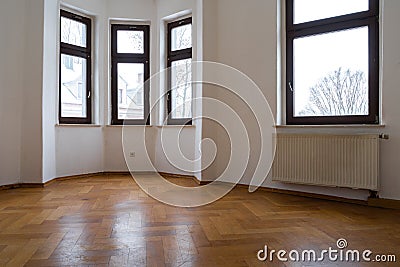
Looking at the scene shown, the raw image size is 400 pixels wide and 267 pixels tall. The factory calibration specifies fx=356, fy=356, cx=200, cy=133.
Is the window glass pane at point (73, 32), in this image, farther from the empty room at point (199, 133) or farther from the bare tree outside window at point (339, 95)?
the bare tree outside window at point (339, 95)

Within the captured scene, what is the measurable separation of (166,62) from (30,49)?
2.21 m

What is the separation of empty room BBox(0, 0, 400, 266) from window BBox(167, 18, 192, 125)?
3 cm

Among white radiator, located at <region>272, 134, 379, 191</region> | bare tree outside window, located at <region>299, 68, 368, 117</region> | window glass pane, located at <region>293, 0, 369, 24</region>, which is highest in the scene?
window glass pane, located at <region>293, 0, 369, 24</region>

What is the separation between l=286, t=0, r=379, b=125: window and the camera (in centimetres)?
377

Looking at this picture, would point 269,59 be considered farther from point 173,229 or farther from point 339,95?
point 173,229

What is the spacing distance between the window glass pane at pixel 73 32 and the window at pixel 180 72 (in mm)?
1427

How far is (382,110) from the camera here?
3.61m

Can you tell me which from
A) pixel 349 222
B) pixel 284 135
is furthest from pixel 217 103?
pixel 349 222

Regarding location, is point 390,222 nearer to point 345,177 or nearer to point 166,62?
point 345,177

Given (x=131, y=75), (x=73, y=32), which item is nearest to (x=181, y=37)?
(x=131, y=75)

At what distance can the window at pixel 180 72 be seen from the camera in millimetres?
5773

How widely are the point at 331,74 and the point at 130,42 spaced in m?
3.53

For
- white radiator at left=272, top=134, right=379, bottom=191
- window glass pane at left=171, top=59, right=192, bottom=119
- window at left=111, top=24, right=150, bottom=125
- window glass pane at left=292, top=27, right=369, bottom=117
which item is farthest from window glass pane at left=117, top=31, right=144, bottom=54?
white radiator at left=272, top=134, right=379, bottom=191

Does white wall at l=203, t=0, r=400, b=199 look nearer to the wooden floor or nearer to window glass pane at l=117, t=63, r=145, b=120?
the wooden floor
